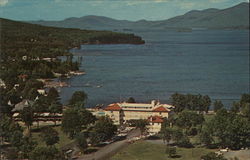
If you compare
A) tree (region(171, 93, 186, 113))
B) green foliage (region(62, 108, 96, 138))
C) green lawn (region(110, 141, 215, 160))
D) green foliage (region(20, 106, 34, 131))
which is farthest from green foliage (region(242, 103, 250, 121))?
green foliage (region(20, 106, 34, 131))

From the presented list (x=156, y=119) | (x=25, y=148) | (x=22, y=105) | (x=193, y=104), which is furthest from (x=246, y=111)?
(x=25, y=148)

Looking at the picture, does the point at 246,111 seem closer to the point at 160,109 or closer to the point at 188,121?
the point at 188,121

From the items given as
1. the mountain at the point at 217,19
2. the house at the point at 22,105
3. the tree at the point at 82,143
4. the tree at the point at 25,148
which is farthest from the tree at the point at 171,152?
the mountain at the point at 217,19

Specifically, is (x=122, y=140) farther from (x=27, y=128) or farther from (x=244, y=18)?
(x=244, y=18)

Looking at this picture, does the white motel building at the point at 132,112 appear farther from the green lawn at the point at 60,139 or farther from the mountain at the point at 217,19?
the mountain at the point at 217,19

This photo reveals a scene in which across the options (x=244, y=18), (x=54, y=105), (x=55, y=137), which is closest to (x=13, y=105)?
(x=54, y=105)

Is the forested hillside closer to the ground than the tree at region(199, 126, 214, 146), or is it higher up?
higher up

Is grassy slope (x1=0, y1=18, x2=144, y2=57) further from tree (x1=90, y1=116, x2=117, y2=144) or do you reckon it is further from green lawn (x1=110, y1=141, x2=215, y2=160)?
green lawn (x1=110, y1=141, x2=215, y2=160)
